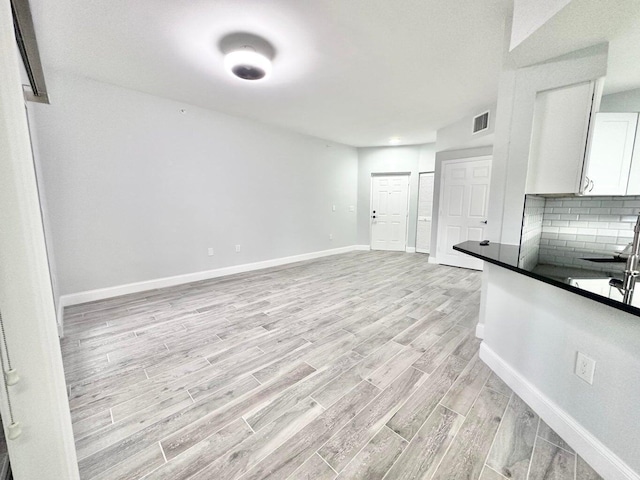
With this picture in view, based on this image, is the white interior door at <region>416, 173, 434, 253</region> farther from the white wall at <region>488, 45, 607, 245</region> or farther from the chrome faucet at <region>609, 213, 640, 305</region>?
the chrome faucet at <region>609, 213, 640, 305</region>

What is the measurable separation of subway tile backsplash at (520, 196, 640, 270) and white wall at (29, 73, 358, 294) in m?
3.96

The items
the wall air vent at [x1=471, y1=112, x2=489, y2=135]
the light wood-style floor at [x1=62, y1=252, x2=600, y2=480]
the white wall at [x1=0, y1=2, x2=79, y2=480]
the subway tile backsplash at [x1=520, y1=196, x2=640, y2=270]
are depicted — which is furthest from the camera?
the wall air vent at [x1=471, y1=112, x2=489, y2=135]

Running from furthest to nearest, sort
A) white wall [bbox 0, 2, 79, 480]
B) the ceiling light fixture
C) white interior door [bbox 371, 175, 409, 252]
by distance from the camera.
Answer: white interior door [bbox 371, 175, 409, 252], the ceiling light fixture, white wall [bbox 0, 2, 79, 480]

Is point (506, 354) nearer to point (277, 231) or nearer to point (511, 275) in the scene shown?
point (511, 275)

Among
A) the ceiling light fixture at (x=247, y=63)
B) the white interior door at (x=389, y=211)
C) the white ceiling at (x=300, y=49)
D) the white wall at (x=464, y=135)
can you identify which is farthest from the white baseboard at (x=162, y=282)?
the white wall at (x=464, y=135)

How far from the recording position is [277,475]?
3.95ft

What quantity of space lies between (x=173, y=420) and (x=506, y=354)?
2.28m

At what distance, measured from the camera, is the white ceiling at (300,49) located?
192 centimetres

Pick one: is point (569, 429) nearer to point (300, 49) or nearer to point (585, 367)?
point (585, 367)

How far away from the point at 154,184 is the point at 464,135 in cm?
491

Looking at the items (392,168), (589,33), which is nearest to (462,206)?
(392,168)

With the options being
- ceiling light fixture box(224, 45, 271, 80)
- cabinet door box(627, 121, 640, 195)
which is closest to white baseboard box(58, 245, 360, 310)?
ceiling light fixture box(224, 45, 271, 80)

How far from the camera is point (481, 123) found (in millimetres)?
3881

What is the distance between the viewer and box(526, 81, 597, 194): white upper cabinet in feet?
5.78
